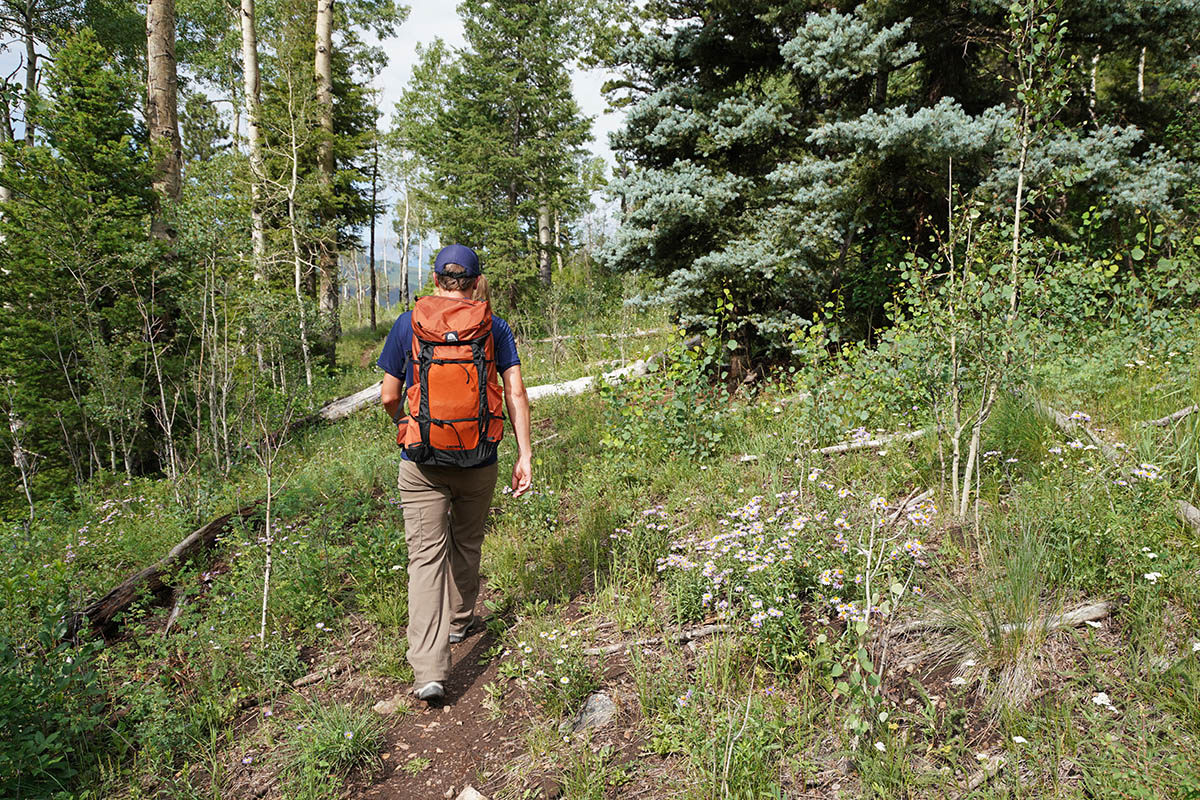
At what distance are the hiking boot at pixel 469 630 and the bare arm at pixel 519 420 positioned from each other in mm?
946

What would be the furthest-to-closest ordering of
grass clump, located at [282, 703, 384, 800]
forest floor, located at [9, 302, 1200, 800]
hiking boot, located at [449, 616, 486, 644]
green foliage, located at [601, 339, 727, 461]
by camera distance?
green foliage, located at [601, 339, 727, 461] → hiking boot, located at [449, 616, 486, 644] → grass clump, located at [282, 703, 384, 800] → forest floor, located at [9, 302, 1200, 800]

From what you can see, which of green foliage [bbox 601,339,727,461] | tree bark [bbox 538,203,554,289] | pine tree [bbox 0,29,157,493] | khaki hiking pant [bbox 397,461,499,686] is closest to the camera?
khaki hiking pant [bbox 397,461,499,686]

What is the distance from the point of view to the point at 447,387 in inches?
113

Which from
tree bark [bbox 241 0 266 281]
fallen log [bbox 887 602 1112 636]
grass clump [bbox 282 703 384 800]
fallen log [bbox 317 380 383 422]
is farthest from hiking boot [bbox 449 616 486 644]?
tree bark [bbox 241 0 266 281]

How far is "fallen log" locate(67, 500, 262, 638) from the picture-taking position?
3772mm

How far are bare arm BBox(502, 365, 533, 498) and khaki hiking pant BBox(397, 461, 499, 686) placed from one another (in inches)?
6.1

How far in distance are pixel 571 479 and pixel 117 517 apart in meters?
4.68

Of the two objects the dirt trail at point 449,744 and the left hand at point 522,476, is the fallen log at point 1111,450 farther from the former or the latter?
the dirt trail at point 449,744

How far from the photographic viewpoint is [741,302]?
6664 mm

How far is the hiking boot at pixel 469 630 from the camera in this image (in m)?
3.45

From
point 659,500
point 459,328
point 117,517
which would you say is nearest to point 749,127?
point 659,500

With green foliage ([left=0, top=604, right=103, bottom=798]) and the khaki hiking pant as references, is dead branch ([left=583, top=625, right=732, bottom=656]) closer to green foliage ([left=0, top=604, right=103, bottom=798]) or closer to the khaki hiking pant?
the khaki hiking pant

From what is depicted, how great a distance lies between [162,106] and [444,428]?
8.75 m

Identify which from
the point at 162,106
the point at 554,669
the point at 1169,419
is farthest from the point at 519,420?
the point at 162,106
